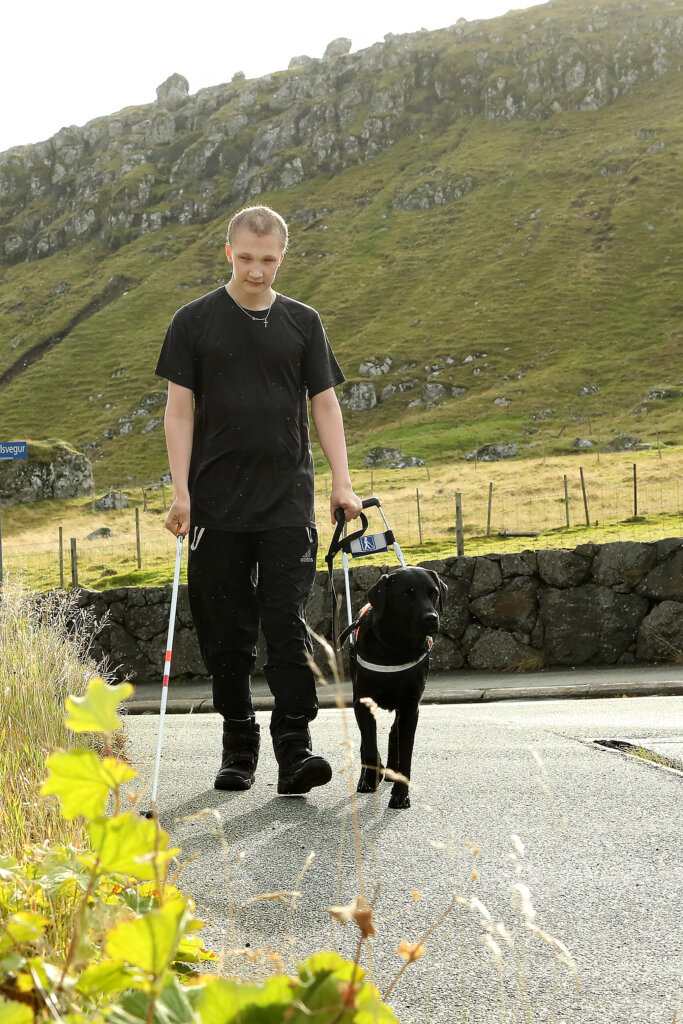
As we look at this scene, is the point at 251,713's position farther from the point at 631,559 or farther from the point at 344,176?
the point at 344,176

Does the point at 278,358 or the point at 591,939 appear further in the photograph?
the point at 278,358

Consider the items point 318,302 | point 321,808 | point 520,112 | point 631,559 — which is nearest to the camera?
point 321,808

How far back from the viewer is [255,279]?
4961 mm

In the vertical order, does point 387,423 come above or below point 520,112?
below

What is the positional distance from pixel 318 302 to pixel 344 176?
45942 millimetres

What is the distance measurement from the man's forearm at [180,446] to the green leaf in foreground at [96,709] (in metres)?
3.96

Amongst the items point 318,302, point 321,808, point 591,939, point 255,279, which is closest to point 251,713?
point 321,808

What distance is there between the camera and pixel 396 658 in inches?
198

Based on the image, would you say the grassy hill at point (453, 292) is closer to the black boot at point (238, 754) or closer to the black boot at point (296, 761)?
the black boot at point (238, 754)

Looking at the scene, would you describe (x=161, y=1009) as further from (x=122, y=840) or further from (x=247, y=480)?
(x=247, y=480)

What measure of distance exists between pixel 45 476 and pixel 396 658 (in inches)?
1980

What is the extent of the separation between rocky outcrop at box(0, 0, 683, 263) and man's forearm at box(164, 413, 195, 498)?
137922 mm

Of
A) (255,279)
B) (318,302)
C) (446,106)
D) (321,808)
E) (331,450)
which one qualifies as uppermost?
(446,106)

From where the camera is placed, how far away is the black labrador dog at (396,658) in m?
4.98
